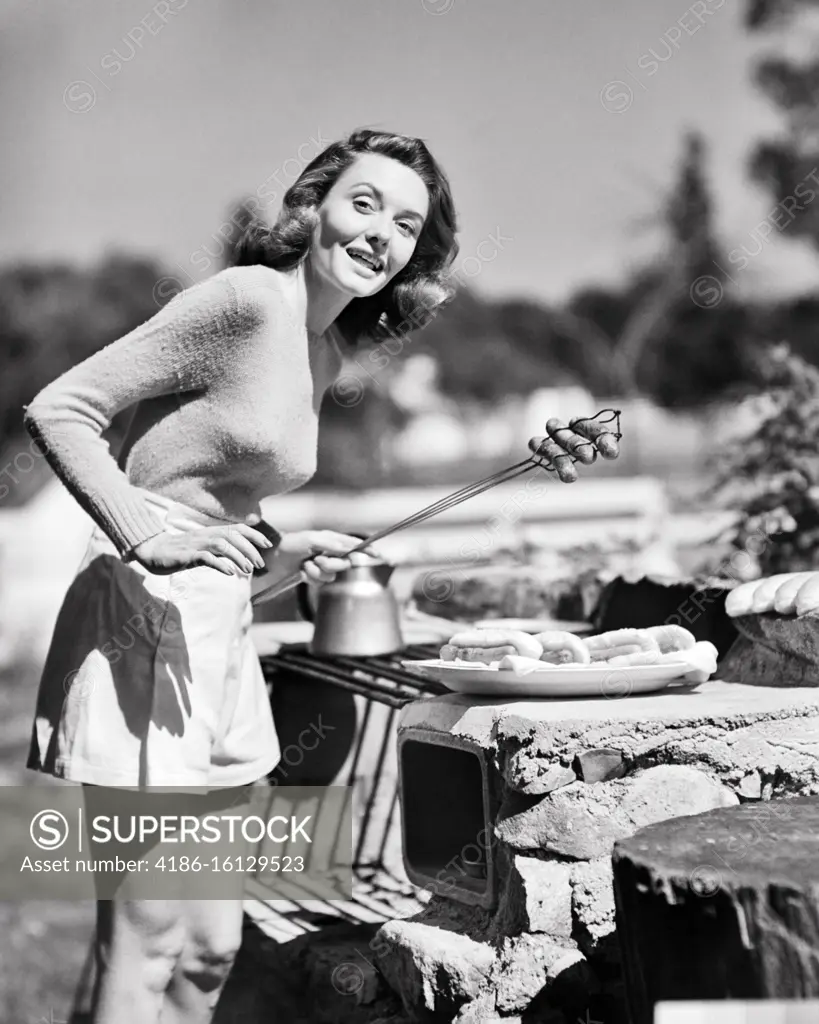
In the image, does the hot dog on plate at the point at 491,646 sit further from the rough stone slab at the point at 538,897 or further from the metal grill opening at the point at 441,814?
the rough stone slab at the point at 538,897

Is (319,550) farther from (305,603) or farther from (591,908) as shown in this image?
(305,603)

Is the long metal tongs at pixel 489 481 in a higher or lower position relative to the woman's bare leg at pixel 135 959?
higher

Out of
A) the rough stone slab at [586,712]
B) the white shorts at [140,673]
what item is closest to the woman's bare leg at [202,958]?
the white shorts at [140,673]

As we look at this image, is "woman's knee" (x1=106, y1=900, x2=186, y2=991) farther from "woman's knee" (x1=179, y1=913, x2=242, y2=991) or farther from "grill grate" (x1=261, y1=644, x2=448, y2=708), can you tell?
"grill grate" (x1=261, y1=644, x2=448, y2=708)

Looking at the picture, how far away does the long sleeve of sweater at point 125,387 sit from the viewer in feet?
6.28

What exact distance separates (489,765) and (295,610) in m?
2.12

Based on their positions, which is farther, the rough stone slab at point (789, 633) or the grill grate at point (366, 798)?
the grill grate at point (366, 798)

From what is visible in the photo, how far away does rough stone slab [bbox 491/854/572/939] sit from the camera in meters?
1.88

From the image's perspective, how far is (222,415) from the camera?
2043 mm

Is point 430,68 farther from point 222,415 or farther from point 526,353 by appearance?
point 222,415

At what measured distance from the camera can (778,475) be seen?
3725 millimetres

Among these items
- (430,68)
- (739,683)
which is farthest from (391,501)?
(430,68)

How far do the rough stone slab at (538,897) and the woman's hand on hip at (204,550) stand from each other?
65cm

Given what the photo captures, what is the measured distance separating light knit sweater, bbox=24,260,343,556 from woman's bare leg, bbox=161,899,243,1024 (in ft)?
2.19
